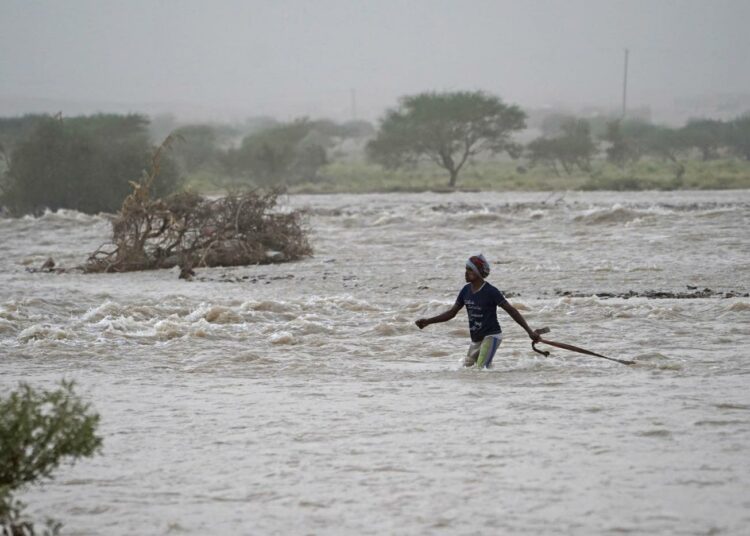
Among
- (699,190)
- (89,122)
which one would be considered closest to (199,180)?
(89,122)

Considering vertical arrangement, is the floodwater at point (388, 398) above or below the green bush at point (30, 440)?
below

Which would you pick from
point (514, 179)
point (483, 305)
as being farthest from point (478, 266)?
point (514, 179)

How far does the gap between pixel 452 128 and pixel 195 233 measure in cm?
3082

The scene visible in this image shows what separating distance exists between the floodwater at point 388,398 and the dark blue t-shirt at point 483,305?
1.37 feet

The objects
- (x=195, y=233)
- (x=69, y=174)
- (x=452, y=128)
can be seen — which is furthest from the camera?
(x=452, y=128)

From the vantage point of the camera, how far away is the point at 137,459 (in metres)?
7.32

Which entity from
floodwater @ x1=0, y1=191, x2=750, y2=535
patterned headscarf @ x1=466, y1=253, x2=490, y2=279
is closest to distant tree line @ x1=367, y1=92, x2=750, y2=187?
floodwater @ x1=0, y1=191, x2=750, y2=535

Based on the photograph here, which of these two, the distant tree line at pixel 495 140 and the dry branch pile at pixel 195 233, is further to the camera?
the distant tree line at pixel 495 140

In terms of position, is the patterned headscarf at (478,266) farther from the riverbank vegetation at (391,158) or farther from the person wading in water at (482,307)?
the riverbank vegetation at (391,158)

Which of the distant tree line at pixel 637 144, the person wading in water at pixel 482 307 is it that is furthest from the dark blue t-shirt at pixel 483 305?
the distant tree line at pixel 637 144

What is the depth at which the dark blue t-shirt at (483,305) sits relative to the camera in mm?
9328

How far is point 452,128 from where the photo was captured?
161 feet

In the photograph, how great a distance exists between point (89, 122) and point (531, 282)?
3144 cm

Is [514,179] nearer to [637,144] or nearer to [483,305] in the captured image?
[637,144]
